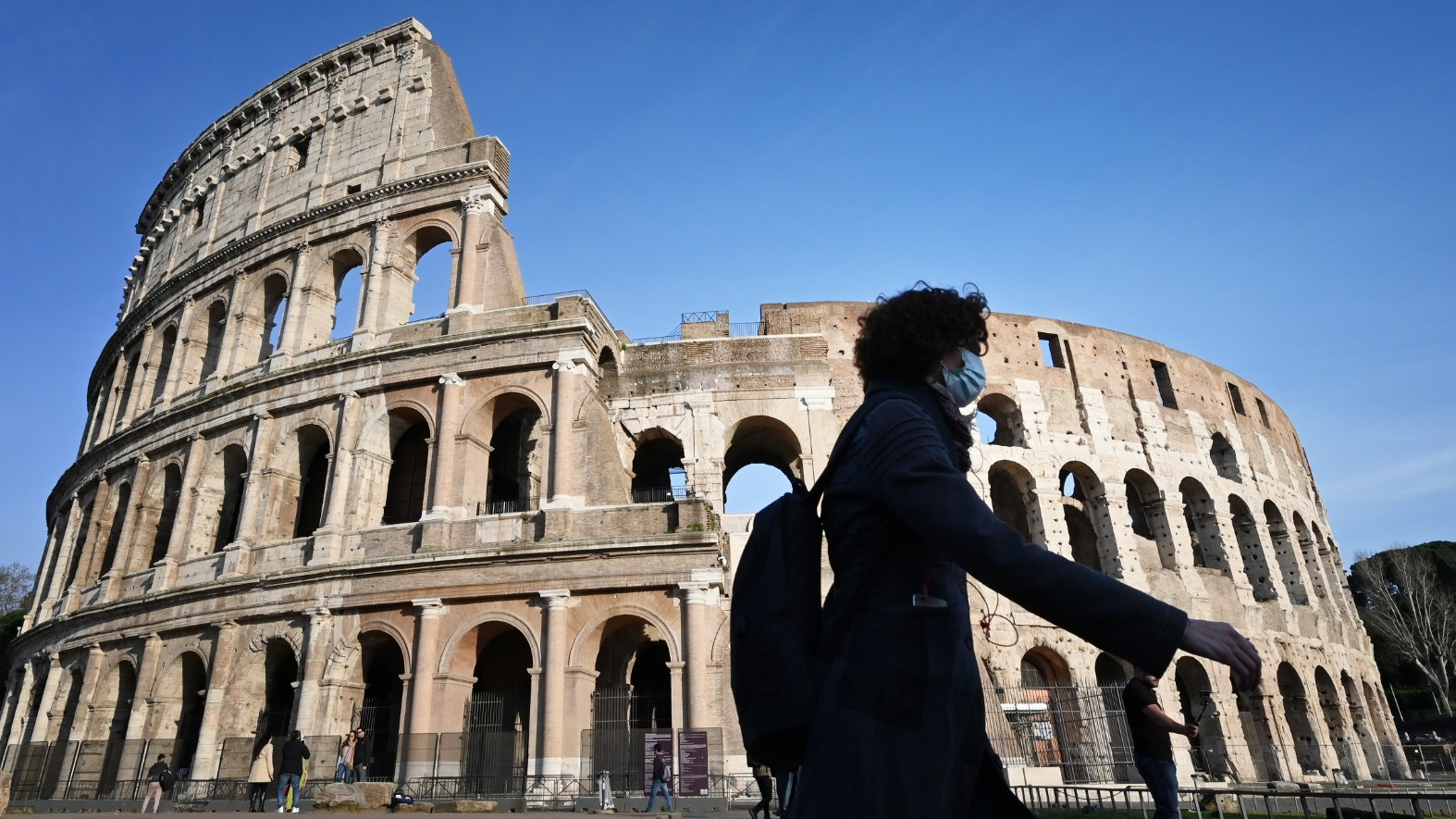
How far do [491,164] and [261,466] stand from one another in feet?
26.4

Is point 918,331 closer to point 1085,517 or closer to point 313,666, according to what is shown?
point 313,666

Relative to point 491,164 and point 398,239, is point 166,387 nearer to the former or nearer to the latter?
point 398,239

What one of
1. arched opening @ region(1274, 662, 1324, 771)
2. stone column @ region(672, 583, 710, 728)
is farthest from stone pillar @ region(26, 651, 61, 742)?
arched opening @ region(1274, 662, 1324, 771)

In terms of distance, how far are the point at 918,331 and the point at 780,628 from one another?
79cm

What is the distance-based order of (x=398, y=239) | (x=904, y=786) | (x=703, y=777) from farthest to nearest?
1. (x=398, y=239)
2. (x=703, y=777)
3. (x=904, y=786)

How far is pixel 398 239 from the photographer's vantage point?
18.9m

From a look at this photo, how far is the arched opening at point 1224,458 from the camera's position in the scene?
24.4 m

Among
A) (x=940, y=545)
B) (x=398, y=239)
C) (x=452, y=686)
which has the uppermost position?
(x=398, y=239)

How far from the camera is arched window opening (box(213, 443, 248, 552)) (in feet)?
61.9

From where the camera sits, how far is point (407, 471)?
18.3 meters

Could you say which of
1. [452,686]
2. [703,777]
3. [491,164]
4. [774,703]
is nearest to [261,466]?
[452,686]

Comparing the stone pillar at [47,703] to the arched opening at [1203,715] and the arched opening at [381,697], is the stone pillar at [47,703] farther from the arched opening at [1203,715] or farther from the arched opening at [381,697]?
the arched opening at [1203,715]

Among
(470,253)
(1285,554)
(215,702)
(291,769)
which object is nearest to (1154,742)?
(291,769)

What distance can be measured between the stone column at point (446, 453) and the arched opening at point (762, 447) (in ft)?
19.1
